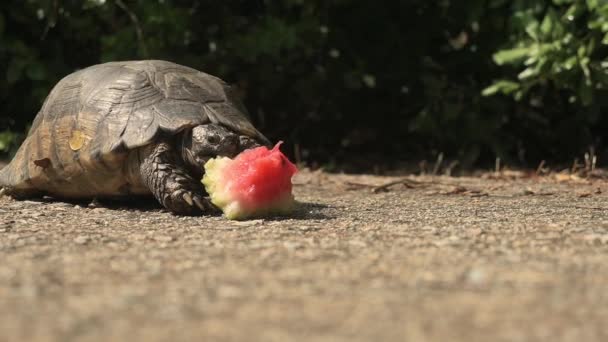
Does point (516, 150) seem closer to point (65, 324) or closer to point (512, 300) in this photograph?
point (512, 300)

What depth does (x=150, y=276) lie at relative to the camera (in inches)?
84.0

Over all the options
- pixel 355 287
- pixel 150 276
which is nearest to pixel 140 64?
pixel 150 276

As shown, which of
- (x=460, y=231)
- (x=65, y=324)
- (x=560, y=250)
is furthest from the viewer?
(x=460, y=231)

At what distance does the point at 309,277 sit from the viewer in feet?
6.94

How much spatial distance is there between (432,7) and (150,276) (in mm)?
5502

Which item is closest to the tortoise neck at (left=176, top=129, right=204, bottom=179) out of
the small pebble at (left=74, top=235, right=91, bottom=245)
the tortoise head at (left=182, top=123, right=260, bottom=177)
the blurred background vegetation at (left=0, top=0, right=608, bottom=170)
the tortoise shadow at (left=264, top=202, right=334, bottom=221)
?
the tortoise head at (left=182, top=123, right=260, bottom=177)

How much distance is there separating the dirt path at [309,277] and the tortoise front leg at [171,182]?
0.11 metres

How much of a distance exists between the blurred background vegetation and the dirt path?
3086 millimetres

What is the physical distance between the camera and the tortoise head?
3746mm

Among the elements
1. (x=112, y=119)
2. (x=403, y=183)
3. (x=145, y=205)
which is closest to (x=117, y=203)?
(x=145, y=205)

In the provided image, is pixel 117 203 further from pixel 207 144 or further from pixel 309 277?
pixel 309 277

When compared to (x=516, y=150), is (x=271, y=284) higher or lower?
lower

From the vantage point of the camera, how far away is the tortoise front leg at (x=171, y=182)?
3602mm

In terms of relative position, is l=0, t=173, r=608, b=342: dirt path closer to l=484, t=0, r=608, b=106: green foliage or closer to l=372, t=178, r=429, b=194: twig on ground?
l=372, t=178, r=429, b=194: twig on ground
